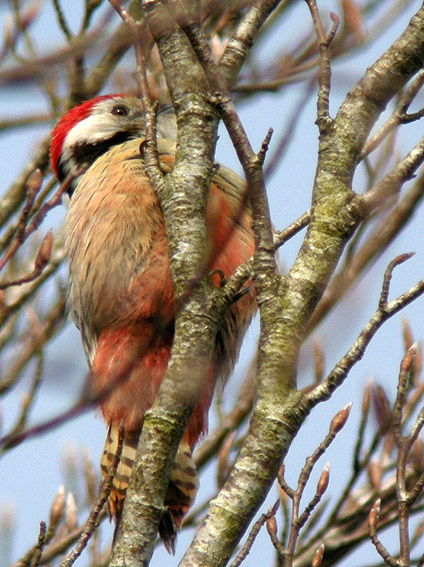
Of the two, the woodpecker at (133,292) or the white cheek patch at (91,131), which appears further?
the white cheek patch at (91,131)

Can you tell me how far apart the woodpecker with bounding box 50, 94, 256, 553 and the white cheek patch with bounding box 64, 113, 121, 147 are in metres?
0.69

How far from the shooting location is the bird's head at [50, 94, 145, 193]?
4.93 metres

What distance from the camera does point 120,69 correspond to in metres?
4.15

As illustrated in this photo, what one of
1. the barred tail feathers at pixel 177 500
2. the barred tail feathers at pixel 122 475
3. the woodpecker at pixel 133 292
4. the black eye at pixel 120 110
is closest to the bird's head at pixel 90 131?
the black eye at pixel 120 110

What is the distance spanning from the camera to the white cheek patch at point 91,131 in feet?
16.3

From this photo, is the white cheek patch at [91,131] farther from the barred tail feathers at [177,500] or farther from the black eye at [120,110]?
the barred tail feathers at [177,500]

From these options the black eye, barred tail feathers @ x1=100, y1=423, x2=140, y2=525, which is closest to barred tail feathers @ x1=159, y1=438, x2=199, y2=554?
barred tail feathers @ x1=100, y1=423, x2=140, y2=525

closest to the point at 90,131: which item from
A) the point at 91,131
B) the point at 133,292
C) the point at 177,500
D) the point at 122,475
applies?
the point at 91,131

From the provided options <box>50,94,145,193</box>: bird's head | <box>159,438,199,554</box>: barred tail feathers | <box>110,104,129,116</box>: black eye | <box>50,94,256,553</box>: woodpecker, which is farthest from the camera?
<box>110,104,129,116</box>: black eye

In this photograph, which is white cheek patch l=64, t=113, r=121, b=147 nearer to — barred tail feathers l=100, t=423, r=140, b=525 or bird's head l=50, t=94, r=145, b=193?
bird's head l=50, t=94, r=145, b=193

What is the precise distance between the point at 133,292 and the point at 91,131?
1.78 metres

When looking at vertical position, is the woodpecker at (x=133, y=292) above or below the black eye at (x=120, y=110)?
below

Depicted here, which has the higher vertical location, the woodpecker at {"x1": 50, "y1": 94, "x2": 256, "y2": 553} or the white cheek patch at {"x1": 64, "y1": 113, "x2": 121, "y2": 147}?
the white cheek patch at {"x1": 64, "y1": 113, "x2": 121, "y2": 147}

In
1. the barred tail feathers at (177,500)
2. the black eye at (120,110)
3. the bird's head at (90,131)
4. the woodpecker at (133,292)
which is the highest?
the black eye at (120,110)
